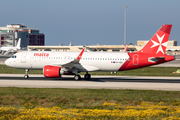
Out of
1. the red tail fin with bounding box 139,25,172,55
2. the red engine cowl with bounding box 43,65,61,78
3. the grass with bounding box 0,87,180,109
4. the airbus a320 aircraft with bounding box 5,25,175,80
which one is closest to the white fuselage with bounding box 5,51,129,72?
the airbus a320 aircraft with bounding box 5,25,175,80

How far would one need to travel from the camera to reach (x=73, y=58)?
39062 mm

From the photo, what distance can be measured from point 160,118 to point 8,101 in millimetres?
11591

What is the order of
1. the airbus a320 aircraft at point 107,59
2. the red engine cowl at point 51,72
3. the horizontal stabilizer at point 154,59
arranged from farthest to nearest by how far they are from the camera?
the airbus a320 aircraft at point 107,59
the horizontal stabilizer at point 154,59
the red engine cowl at point 51,72

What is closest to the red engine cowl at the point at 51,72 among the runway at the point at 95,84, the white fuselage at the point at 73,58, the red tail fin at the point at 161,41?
the runway at the point at 95,84

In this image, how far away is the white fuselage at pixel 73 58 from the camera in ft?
127

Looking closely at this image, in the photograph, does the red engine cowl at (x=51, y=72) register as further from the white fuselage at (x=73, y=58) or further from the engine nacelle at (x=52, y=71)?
the white fuselage at (x=73, y=58)

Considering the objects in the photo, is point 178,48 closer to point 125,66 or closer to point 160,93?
point 125,66

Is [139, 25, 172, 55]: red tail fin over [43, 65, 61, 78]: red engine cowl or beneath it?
over

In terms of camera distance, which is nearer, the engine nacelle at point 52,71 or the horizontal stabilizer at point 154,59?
the engine nacelle at point 52,71

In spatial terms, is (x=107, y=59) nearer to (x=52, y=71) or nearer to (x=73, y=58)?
(x=73, y=58)

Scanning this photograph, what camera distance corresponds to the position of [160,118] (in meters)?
15.1

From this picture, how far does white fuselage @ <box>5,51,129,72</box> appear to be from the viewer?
38688 millimetres

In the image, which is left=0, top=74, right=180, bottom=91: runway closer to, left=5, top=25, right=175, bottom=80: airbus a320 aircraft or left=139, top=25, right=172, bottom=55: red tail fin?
left=5, top=25, right=175, bottom=80: airbus a320 aircraft

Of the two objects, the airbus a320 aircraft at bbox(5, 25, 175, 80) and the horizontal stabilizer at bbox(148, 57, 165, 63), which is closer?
the horizontal stabilizer at bbox(148, 57, 165, 63)
